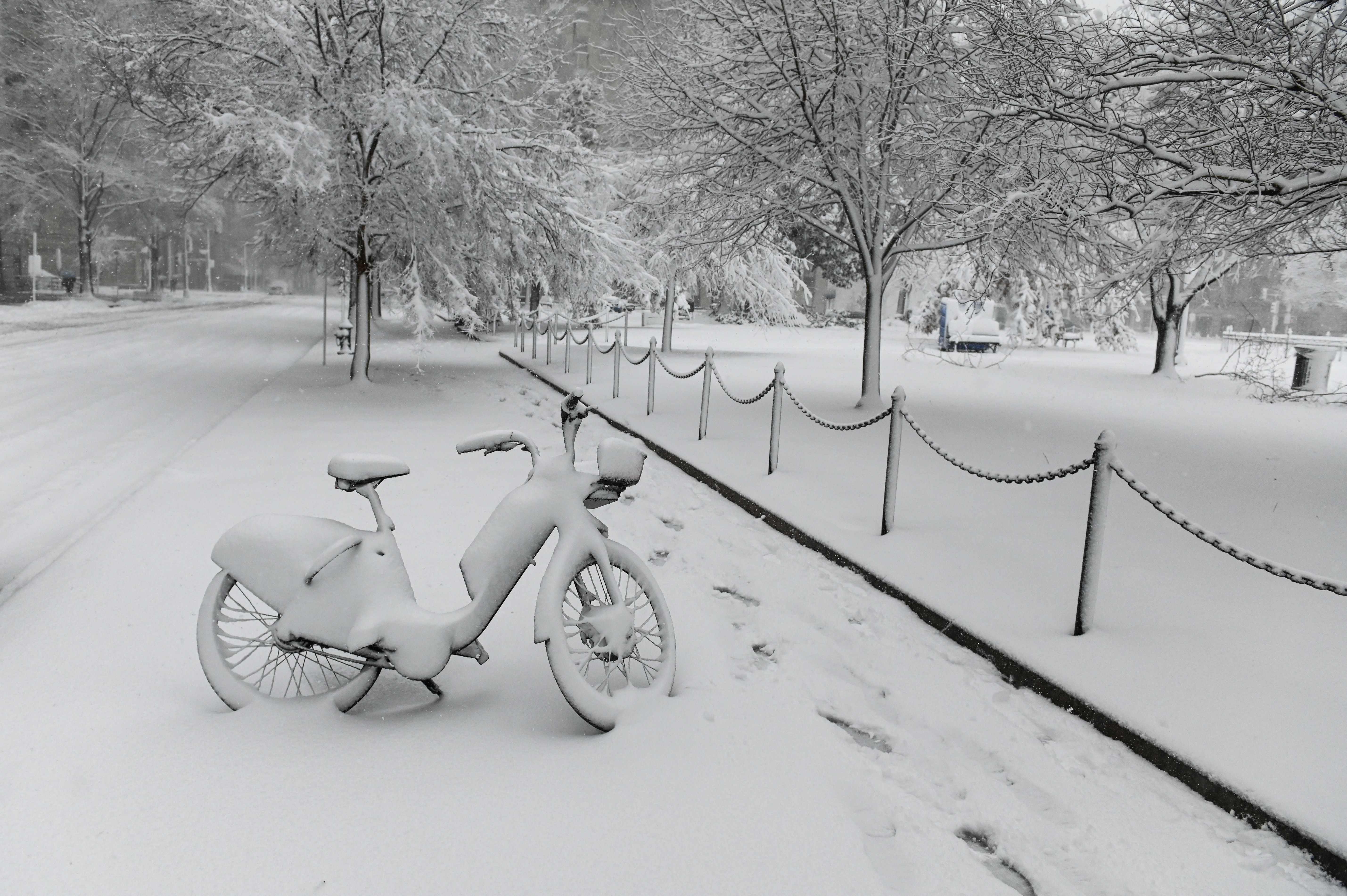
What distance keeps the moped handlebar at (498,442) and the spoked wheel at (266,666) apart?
37.7 inches

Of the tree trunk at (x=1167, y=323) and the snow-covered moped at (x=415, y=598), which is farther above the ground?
the tree trunk at (x=1167, y=323)

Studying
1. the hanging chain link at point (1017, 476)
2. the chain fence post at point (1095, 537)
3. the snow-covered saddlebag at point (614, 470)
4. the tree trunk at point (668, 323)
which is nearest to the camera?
the snow-covered saddlebag at point (614, 470)

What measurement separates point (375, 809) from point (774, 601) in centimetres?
301

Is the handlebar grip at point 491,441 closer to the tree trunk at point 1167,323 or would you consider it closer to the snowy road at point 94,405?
the snowy road at point 94,405

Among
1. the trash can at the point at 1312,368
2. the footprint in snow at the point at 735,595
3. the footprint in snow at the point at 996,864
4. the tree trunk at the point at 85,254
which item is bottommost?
the footprint in snow at the point at 996,864

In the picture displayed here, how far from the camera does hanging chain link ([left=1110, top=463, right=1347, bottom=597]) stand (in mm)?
3646

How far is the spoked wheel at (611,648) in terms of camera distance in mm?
3588

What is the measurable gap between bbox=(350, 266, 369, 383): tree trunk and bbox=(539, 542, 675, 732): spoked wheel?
12678mm

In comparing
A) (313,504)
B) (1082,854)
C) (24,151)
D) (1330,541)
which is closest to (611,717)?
(1082,854)

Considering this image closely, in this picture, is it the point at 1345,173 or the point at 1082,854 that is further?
the point at 1345,173

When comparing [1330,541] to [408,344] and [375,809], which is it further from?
[408,344]

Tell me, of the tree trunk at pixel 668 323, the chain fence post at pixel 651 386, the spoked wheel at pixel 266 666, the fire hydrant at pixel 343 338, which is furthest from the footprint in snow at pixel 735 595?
the tree trunk at pixel 668 323

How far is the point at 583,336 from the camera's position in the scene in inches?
1254

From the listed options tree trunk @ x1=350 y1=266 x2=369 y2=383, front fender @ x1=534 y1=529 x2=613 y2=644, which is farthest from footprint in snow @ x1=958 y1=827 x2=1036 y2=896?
tree trunk @ x1=350 y1=266 x2=369 y2=383
